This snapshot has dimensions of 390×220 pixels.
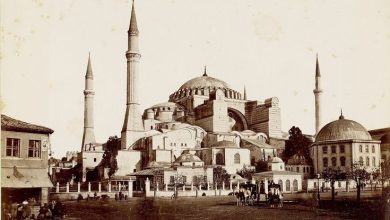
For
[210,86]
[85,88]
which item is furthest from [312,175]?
[85,88]

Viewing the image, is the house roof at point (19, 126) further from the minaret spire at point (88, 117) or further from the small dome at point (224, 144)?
the minaret spire at point (88, 117)

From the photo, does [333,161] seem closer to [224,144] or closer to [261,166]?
[261,166]

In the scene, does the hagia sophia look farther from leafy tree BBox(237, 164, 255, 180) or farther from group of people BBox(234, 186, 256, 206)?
group of people BBox(234, 186, 256, 206)

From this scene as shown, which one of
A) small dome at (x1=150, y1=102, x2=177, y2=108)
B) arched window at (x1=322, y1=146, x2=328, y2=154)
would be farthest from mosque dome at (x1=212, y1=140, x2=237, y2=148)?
small dome at (x1=150, y1=102, x2=177, y2=108)

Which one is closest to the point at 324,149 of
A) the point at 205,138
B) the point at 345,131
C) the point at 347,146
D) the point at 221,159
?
the point at 347,146

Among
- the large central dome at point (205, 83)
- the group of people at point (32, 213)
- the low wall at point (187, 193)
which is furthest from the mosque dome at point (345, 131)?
the group of people at point (32, 213)
